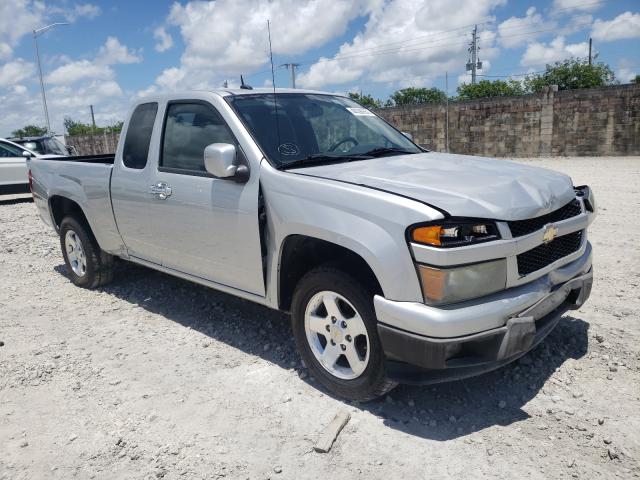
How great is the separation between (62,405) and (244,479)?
151cm

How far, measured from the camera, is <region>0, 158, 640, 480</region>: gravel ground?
105 inches

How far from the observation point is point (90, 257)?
18.4ft

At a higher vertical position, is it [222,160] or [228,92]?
[228,92]

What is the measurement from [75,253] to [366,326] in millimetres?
4202

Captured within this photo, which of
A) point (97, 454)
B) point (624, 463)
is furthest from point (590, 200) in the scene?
point (97, 454)

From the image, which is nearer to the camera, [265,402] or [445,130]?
[265,402]

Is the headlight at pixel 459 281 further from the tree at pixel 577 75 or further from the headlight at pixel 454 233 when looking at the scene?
the tree at pixel 577 75

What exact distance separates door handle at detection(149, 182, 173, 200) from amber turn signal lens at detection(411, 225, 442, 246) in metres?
2.17

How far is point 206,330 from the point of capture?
177 inches

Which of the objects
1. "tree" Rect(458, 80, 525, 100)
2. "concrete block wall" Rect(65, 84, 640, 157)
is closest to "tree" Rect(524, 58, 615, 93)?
"tree" Rect(458, 80, 525, 100)

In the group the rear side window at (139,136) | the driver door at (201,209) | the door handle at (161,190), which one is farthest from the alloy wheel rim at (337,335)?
the rear side window at (139,136)

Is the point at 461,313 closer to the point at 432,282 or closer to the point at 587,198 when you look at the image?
the point at 432,282

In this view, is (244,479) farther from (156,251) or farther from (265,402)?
(156,251)

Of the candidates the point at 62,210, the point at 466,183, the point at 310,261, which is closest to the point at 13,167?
the point at 62,210
